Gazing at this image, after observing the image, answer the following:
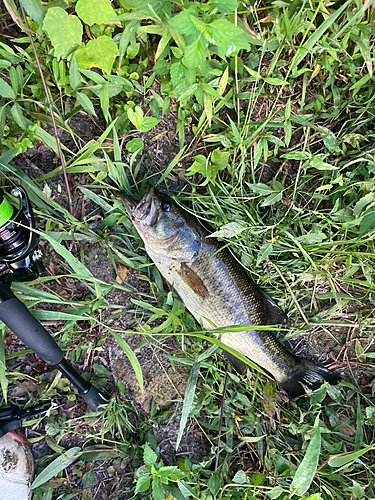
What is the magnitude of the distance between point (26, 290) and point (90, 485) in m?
1.68

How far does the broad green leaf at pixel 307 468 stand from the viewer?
2.17 meters

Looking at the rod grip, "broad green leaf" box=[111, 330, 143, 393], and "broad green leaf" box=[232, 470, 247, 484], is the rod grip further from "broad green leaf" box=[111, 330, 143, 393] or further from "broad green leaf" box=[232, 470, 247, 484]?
"broad green leaf" box=[232, 470, 247, 484]

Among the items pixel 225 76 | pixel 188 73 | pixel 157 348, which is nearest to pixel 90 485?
pixel 157 348

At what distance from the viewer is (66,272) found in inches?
95.9

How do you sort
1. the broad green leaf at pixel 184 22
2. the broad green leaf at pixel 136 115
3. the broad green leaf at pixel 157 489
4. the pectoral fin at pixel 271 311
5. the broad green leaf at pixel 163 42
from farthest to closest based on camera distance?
the pectoral fin at pixel 271 311
the broad green leaf at pixel 157 489
the broad green leaf at pixel 136 115
the broad green leaf at pixel 163 42
the broad green leaf at pixel 184 22

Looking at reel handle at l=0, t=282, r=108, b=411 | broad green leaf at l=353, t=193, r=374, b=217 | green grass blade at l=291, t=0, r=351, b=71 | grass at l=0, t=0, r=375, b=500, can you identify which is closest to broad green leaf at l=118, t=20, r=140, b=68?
grass at l=0, t=0, r=375, b=500

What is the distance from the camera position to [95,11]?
1.79 metres

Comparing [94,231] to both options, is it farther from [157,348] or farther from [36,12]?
[36,12]

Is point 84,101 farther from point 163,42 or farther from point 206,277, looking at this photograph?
point 206,277

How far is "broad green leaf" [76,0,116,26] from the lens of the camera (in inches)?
69.9

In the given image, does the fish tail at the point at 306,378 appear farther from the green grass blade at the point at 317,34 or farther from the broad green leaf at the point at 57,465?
the green grass blade at the point at 317,34

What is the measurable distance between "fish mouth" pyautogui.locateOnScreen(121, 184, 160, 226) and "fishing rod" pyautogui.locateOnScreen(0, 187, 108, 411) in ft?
2.14

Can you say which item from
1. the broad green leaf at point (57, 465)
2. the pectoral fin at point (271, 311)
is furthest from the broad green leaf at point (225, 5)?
the broad green leaf at point (57, 465)

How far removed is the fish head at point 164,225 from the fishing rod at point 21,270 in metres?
0.68
